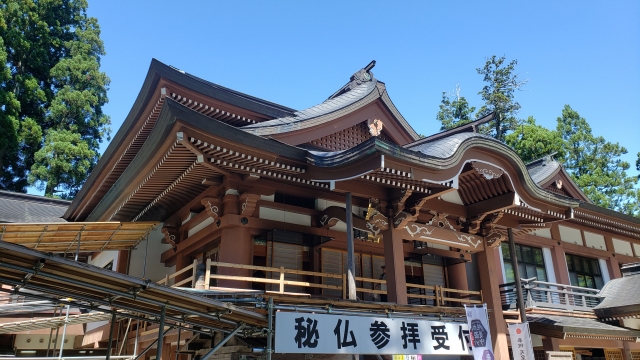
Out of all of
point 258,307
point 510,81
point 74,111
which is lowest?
point 258,307

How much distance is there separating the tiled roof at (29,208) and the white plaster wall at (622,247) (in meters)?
20.8

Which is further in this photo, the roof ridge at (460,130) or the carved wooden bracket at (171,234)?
the carved wooden bracket at (171,234)

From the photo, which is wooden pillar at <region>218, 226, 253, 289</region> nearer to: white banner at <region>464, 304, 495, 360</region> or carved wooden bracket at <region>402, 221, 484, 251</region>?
carved wooden bracket at <region>402, 221, 484, 251</region>

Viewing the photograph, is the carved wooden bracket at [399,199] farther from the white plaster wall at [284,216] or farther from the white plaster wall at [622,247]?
the white plaster wall at [622,247]

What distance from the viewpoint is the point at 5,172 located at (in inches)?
1135

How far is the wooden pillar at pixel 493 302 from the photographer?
1116 centimetres

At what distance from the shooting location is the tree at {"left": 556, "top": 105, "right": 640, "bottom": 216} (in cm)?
2994

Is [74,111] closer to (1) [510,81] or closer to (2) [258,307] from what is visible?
(2) [258,307]

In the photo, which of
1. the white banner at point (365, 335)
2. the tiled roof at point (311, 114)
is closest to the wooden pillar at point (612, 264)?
the white banner at point (365, 335)

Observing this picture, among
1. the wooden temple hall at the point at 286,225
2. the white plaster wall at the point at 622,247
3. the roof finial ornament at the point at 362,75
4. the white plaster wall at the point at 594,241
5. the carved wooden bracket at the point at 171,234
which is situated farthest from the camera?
the white plaster wall at the point at 622,247

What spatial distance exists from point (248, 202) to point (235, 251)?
3.36 ft

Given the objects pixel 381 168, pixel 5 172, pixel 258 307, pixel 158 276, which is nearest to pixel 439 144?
pixel 381 168

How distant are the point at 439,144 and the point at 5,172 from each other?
28428 millimetres

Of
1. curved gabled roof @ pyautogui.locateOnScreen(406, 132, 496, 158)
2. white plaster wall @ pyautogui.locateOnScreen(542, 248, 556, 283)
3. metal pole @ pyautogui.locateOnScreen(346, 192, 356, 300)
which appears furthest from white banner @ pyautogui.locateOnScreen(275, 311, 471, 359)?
white plaster wall @ pyautogui.locateOnScreen(542, 248, 556, 283)
